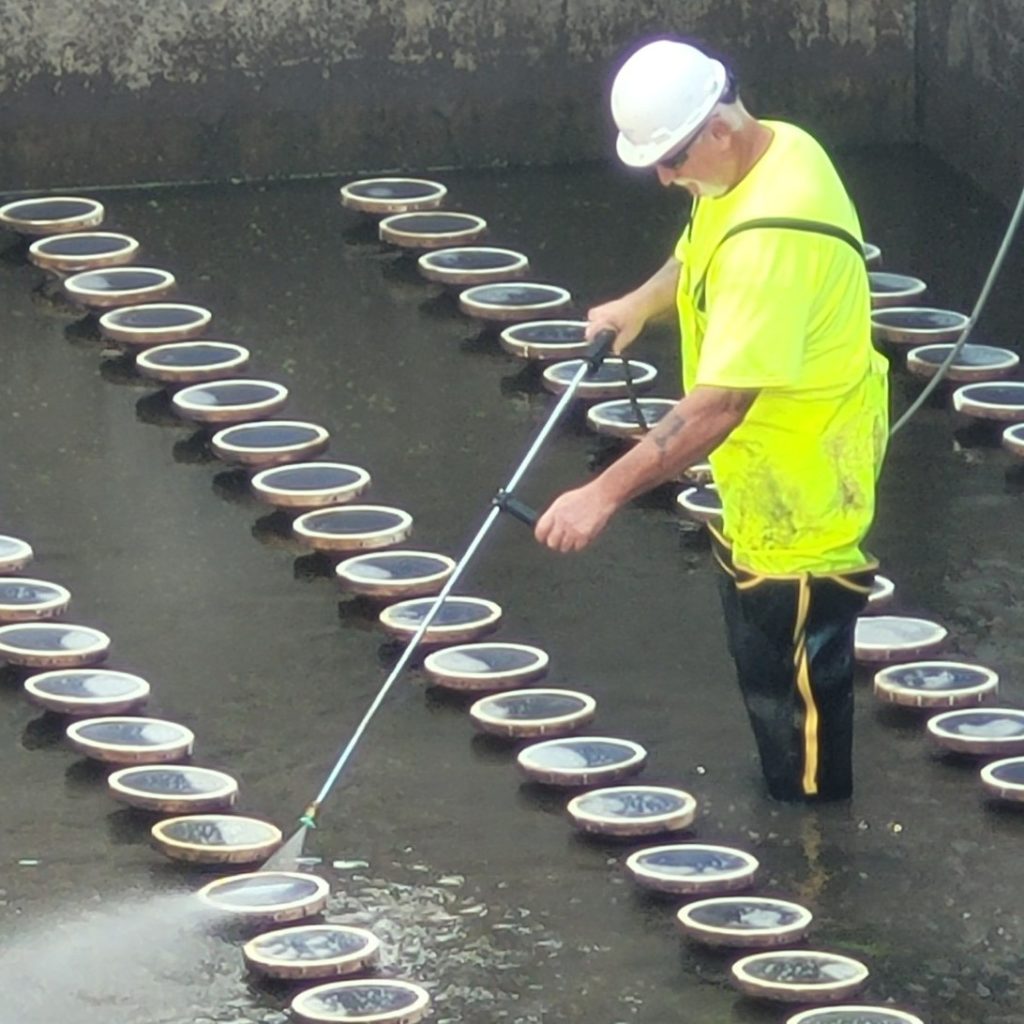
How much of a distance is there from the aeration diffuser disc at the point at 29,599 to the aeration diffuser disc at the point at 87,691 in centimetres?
Answer: 39

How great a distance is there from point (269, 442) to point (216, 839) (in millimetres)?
2823

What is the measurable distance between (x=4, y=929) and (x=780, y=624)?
200 cm

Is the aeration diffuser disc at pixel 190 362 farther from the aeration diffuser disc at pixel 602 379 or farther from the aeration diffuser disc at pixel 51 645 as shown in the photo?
the aeration diffuser disc at pixel 51 645

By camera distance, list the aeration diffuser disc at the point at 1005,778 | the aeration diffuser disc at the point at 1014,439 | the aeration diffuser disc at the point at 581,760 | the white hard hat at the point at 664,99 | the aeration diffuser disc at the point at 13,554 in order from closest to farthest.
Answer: the white hard hat at the point at 664,99, the aeration diffuser disc at the point at 1005,778, the aeration diffuser disc at the point at 581,760, the aeration diffuser disc at the point at 13,554, the aeration diffuser disc at the point at 1014,439

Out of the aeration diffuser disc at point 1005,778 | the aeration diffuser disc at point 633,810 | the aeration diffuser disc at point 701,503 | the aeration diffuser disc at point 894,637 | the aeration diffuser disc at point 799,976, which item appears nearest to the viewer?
the aeration diffuser disc at point 799,976

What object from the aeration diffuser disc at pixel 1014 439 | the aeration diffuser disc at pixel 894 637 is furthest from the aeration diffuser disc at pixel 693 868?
the aeration diffuser disc at pixel 1014 439

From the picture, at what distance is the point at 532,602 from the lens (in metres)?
8.87

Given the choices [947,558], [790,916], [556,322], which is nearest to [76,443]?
[556,322]

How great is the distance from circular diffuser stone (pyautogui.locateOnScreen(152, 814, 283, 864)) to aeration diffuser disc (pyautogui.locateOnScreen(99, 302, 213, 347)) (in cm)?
382

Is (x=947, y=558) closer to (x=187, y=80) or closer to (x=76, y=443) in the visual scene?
(x=76, y=443)

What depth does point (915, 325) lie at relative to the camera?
11109 millimetres

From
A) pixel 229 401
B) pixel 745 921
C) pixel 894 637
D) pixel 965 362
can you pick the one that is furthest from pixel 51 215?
pixel 745 921

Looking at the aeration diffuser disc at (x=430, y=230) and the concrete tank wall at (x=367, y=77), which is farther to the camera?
the concrete tank wall at (x=367, y=77)

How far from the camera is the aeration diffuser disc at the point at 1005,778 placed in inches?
294
